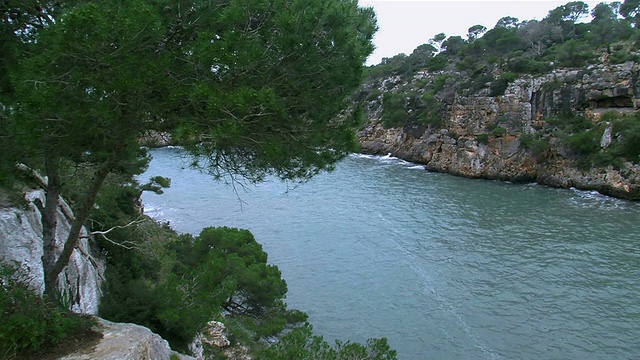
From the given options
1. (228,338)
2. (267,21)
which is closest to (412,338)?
(228,338)

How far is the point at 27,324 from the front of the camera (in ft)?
13.0

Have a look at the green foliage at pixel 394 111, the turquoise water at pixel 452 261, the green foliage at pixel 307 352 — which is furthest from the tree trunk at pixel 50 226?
the green foliage at pixel 394 111

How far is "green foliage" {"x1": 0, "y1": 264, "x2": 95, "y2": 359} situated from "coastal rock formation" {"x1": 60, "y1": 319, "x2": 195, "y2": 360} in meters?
0.25

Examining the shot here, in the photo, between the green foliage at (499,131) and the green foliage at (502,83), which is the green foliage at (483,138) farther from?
the green foliage at (502,83)

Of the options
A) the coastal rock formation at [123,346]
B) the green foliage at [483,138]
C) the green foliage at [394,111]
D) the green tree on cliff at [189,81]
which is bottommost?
the coastal rock formation at [123,346]

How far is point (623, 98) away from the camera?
107 feet

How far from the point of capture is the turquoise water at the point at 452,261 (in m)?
12.4

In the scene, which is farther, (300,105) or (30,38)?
(300,105)

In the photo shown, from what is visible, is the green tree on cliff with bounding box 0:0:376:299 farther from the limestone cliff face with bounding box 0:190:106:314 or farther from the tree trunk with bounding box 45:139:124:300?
the limestone cliff face with bounding box 0:190:106:314

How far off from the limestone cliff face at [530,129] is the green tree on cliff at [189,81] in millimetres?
25738

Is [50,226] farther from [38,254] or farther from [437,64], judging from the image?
[437,64]

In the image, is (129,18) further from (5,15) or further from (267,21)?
(5,15)

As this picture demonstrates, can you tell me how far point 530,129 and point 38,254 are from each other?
117 feet

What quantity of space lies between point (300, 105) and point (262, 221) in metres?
18.5
